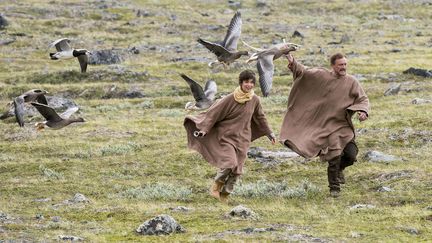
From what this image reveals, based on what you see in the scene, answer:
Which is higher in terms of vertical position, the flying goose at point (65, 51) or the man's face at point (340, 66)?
the man's face at point (340, 66)

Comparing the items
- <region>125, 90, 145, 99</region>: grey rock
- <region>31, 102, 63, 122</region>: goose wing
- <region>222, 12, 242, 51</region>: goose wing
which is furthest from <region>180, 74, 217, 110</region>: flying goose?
<region>125, 90, 145, 99</region>: grey rock

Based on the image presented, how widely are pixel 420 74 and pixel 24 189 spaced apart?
22185 millimetres

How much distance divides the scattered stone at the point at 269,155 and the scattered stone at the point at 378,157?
5.41 ft

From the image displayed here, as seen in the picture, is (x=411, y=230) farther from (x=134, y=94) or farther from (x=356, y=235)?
(x=134, y=94)

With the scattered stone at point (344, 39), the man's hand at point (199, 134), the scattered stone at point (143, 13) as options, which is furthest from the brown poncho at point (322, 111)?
the scattered stone at point (143, 13)

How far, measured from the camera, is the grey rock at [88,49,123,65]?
1610 inches

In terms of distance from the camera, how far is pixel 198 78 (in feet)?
123

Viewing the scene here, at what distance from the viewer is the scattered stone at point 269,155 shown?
63.6 feet

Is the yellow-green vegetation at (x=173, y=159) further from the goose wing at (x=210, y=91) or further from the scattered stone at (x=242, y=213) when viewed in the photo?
the goose wing at (x=210, y=91)

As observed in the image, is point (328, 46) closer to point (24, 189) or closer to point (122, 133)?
point (122, 133)

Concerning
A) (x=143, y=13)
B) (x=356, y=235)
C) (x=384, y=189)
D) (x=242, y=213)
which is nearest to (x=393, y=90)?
(x=384, y=189)

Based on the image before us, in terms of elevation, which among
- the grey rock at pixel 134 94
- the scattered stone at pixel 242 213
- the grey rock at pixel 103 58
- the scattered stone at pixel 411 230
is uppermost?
the scattered stone at pixel 411 230

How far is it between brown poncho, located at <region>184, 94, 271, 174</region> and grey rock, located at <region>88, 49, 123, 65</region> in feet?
84.7

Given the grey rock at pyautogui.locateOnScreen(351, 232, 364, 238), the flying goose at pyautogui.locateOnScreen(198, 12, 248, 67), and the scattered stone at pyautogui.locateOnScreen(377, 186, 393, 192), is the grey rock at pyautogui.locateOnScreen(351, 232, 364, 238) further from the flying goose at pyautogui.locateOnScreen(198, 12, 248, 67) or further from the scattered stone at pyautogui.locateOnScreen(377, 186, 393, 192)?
the flying goose at pyautogui.locateOnScreen(198, 12, 248, 67)
